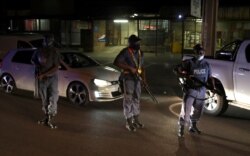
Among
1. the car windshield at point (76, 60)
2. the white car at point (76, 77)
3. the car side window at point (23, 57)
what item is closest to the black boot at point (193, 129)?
the white car at point (76, 77)

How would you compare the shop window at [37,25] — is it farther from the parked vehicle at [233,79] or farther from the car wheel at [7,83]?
the parked vehicle at [233,79]

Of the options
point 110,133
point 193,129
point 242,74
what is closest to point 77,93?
point 110,133

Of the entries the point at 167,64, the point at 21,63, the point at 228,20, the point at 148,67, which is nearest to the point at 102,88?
the point at 21,63

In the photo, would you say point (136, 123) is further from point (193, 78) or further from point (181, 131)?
point (193, 78)

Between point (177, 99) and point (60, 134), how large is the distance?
5244 millimetres

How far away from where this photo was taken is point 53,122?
9.58 m

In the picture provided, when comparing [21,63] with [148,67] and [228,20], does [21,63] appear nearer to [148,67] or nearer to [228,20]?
[148,67]

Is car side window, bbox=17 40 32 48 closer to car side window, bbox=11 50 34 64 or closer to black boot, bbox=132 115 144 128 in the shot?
car side window, bbox=11 50 34 64

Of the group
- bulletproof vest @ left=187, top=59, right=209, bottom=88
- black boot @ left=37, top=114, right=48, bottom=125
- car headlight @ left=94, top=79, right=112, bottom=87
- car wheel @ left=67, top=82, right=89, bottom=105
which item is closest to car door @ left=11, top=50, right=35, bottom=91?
car wheel @ left=67, top=82, right=89, bottom=105

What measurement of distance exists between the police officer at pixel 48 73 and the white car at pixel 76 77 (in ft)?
7.45

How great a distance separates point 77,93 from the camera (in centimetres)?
1164

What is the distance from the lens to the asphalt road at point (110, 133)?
24.7 ft

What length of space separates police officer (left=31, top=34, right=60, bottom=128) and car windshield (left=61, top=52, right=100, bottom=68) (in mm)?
2864

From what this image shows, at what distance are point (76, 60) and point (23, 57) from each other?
1693 millimetres
